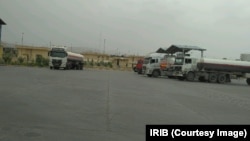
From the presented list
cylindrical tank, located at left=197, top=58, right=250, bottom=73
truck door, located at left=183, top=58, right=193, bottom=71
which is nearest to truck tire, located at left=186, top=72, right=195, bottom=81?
truck door, located at left=183, top=58, right=193, bottom=71

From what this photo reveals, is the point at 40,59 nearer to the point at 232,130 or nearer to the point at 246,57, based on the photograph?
the point at 246,57

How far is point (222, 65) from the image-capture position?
135ft

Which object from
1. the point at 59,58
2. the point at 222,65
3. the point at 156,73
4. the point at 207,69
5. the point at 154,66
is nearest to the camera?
the point at 207,69

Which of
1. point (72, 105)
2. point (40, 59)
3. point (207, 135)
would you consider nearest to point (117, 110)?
point (72, 105)

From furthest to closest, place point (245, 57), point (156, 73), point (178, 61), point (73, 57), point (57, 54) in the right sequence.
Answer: point (73, 57) → point (245, 57) → point (57, 54) → point (156, 73) → point (178, 61)

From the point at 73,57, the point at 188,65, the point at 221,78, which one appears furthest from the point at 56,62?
the point at 221,78

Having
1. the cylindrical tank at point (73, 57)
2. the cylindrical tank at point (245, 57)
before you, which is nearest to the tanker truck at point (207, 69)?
the cylindrical tank at point (245, 57)

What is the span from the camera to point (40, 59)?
68.6m

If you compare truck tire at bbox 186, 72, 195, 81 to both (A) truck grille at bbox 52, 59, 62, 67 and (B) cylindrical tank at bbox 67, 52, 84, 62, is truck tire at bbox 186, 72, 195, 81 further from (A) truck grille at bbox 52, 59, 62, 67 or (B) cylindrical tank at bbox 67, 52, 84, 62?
(B) cylindrical tank at bbox 67, 52, 84, 62

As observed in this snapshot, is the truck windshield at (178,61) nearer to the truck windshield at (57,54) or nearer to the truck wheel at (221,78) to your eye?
the truck wheel at (221,78)

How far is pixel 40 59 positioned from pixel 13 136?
206ft

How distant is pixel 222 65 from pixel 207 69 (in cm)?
177

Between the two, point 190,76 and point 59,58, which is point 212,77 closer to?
point 190,76

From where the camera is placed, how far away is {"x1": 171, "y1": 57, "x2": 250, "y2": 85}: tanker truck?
4088 cm
